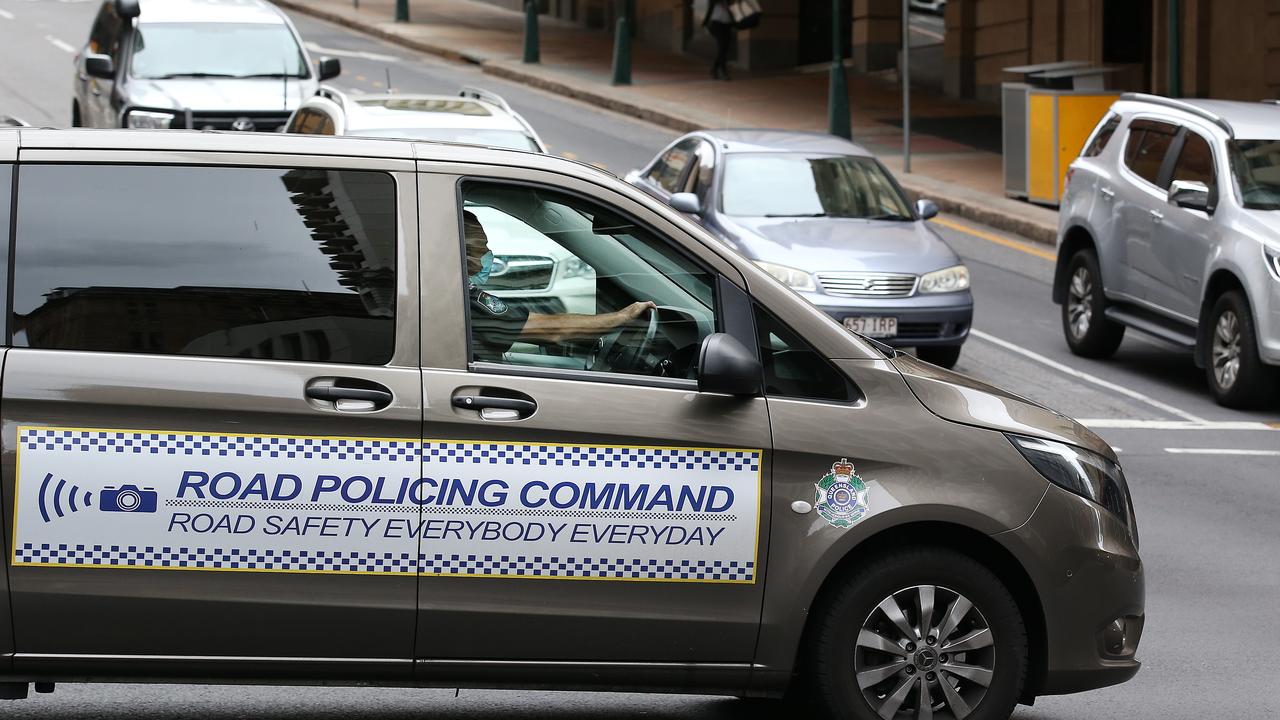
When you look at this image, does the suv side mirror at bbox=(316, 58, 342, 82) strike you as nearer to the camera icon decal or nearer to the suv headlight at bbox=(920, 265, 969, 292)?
the suv headlight at bbox=(920, 265, 969, 292)

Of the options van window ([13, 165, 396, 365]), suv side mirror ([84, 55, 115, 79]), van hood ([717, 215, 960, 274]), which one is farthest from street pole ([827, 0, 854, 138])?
van window ([13, 165, 396, 365])

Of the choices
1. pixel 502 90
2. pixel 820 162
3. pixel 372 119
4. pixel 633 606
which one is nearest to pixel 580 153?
pixel 502 90

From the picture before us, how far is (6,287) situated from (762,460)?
220 centimetres

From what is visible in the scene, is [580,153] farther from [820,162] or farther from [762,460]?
[762,460]

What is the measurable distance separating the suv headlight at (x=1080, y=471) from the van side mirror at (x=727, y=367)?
88 centimetres

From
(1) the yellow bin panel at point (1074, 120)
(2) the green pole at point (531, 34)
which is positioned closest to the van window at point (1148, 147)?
(1) the yellow bin panel at point (1074, 120)

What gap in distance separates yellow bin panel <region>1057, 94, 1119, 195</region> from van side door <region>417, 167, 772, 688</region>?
16.3 meters

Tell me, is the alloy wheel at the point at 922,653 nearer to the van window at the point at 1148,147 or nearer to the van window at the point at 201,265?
the van window at the point at 201,265

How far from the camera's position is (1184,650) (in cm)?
704

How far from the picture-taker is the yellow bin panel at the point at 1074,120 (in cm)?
2067

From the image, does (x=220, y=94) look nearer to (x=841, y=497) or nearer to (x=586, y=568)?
(x=586, y=568)

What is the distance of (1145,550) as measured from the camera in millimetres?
8703

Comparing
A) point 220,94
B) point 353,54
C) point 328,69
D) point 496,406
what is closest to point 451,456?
point 496,406

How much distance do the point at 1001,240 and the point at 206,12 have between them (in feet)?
29.5
